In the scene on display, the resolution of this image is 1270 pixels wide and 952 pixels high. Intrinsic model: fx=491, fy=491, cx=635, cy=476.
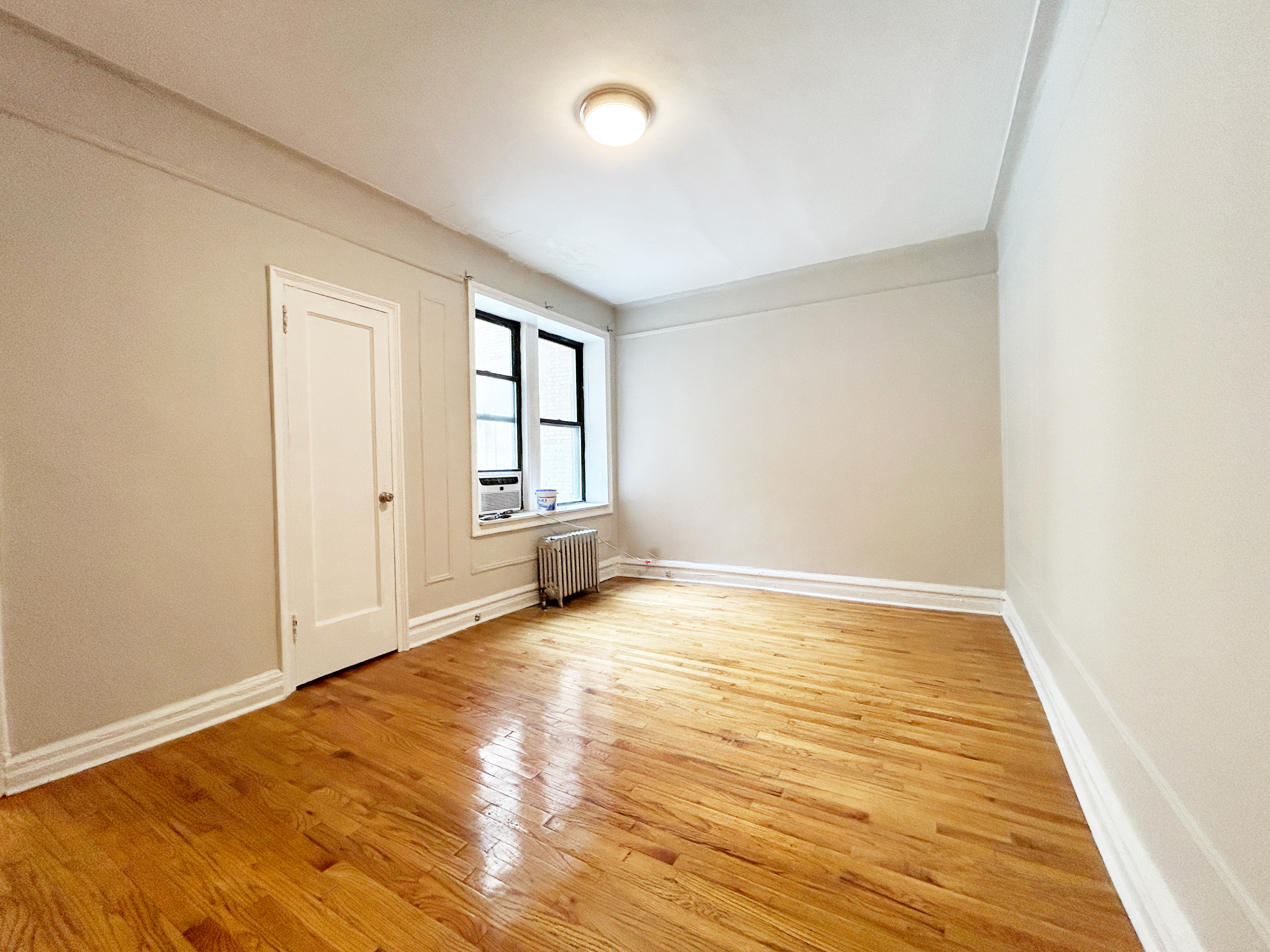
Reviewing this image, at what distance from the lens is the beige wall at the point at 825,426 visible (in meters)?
3.97

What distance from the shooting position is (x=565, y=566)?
448cm

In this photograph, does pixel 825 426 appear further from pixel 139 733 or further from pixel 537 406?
pixel 139 733

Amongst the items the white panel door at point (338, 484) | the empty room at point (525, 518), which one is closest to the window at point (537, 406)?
the empty room at point (525, 518)

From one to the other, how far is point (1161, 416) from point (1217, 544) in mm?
389

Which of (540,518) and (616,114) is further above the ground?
(616,114)

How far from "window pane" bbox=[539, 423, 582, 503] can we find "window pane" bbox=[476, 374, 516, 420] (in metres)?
0.49

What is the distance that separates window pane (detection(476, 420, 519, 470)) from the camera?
4.43 meters

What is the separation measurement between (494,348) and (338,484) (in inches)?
81.8

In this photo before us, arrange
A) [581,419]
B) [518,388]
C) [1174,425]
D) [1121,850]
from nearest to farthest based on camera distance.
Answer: [1174,425] → [1121,850] → [518,388] → [581,419]

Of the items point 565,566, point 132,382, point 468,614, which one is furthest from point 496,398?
point 132,382

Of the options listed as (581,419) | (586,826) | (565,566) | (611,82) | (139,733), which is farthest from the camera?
(581,419)

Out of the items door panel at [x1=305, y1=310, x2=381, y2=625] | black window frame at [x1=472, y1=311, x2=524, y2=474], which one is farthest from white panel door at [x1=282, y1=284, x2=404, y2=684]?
black window frame at [x1=472, y1=311, x2=524, y2=474]

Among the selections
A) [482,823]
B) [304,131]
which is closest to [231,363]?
[304,131]

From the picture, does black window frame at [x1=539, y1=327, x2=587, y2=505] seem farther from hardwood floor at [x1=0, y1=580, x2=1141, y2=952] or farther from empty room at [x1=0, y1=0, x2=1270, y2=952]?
hardwood floor at [x1=0, y1=580, x2=1141, y2=952]
